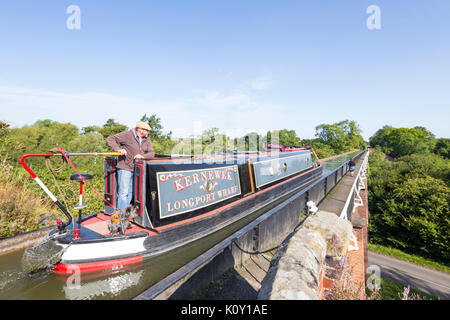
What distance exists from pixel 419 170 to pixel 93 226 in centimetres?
3727

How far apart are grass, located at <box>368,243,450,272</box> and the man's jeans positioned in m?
24.4

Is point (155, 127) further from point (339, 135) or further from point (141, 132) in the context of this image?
point (339, 135)

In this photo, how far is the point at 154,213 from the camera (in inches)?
167

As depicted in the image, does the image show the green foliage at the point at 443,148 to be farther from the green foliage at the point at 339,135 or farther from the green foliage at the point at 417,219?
the green foliage at the point at 417,219

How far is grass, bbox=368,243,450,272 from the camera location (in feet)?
57.3

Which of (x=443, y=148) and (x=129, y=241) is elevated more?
(x=443, y=148)

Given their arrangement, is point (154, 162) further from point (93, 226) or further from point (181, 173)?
point (93, 226)

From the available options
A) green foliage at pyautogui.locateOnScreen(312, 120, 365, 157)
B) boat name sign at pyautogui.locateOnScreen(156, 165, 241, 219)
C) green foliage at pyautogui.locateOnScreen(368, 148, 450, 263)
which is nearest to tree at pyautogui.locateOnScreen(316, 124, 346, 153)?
green foliage at pyautogui.locateOnScreen(312, 120, 365, 157)

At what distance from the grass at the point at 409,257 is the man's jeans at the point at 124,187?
80.2 feet

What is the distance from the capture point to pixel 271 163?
27.0 ft

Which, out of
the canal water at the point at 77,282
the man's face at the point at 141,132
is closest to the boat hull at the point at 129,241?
the canal water at the point at 77,282

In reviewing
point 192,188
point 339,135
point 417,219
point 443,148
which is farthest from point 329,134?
point 192,188

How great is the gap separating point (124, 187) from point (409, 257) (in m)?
25.3
